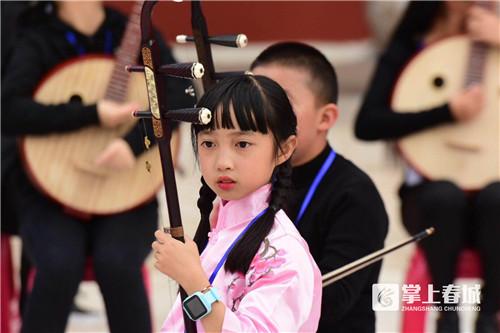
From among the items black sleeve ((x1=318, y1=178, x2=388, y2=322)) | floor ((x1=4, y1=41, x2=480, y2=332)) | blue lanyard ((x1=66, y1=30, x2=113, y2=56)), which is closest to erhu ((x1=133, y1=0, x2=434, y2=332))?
floor ((x1=4, y1=41, x2=480, y2=332))

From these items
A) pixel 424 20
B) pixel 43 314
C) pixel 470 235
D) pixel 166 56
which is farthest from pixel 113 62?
pixel 470 235

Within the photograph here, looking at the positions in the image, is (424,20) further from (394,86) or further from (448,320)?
(448,320)

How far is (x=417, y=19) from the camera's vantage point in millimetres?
2969

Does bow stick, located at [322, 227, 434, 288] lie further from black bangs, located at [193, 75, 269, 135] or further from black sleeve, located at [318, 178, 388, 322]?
black bangs, located at [193, 75, 269, 135]

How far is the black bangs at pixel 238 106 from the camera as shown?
164 centimetres

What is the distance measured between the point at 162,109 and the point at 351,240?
595 millimetres

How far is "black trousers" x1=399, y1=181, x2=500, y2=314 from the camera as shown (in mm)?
2736

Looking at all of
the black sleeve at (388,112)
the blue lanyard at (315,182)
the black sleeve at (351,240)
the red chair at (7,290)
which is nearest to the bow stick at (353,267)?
the black sleeve at (351,240)

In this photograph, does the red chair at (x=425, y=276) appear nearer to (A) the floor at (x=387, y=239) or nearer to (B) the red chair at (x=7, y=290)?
(A) the floor at (x=387, y=239)

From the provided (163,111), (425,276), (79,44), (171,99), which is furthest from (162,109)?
(425,276)

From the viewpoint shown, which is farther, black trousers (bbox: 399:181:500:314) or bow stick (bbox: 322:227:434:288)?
black trousers (bbox: 399:181:500:314)

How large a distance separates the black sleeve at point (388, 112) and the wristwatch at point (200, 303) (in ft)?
4.58

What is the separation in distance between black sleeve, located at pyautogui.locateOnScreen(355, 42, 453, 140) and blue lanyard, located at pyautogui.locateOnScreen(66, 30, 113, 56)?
722 millimetres

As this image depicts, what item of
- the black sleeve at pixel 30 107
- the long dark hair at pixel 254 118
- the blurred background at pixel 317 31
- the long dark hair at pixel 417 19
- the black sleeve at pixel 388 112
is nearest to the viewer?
the long dark hair at pixel 254 118
